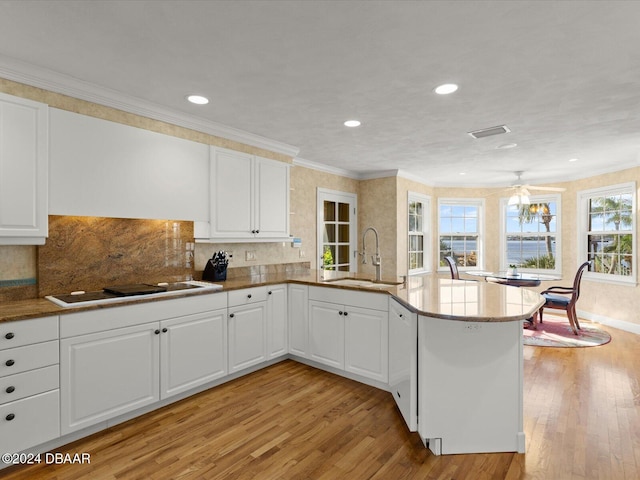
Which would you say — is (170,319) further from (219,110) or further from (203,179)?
(219,110)

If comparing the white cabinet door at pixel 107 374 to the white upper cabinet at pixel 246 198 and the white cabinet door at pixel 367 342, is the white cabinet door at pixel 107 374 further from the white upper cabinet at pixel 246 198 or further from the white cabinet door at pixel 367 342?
the white cabinet door at pixel 367 342

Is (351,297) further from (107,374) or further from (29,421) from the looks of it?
(29,421)

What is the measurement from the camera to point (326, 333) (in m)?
3.35

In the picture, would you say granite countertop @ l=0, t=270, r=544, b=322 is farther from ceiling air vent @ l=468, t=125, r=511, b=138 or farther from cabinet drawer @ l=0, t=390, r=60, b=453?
ceiling air vent @ l=468, t=125, r=511, b=138

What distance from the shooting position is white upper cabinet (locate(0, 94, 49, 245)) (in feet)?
7.14

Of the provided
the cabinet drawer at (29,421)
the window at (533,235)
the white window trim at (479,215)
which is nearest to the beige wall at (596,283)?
the window at (533,235)

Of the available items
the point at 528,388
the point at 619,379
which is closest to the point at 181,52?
the point at 528,388

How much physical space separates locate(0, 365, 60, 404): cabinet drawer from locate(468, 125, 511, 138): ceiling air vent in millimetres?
4029

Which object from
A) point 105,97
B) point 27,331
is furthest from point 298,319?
point 105,97

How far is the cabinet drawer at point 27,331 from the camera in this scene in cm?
195

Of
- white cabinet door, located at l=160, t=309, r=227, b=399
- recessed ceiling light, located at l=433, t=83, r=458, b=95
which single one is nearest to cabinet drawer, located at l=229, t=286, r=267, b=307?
white cabinet door, located at l=160, t=309, r=227, b=399

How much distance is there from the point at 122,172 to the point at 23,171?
60cm

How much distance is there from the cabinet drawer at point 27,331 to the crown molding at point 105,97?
62.6 inches

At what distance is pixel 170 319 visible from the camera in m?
2.68
